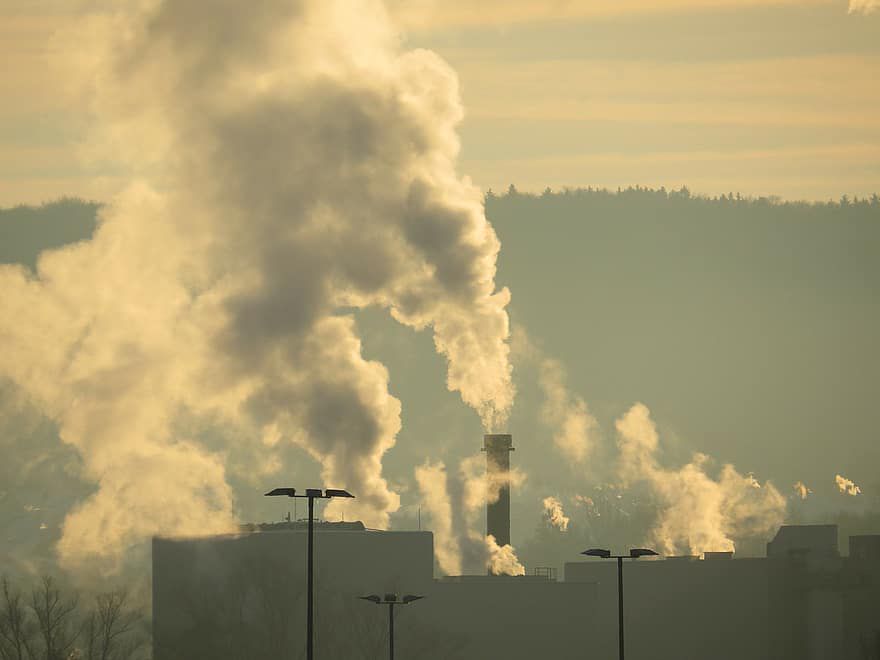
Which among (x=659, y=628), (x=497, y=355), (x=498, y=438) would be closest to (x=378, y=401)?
(x=497, y=355)

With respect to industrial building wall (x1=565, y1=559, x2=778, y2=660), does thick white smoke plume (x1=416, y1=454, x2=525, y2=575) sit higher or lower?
higher

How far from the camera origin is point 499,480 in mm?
114812

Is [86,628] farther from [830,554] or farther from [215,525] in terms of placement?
[830,554]

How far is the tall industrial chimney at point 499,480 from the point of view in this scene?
114125mm

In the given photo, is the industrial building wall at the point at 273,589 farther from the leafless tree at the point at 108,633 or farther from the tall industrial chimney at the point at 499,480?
the tall industrial chimney at the point at 499,480

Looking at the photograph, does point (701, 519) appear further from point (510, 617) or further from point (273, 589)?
point (273, 589)

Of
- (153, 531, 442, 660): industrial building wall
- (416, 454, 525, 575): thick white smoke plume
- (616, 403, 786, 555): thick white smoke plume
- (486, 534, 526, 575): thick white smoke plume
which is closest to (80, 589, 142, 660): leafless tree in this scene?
(153, 531, 442, 660): industrial building wall

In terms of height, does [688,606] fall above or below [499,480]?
below

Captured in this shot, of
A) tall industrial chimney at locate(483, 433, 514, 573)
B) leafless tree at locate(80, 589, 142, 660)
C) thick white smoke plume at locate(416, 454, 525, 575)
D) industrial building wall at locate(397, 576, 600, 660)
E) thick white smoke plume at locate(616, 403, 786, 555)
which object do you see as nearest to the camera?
leafless tree at locate(80, 589, 142, 660)

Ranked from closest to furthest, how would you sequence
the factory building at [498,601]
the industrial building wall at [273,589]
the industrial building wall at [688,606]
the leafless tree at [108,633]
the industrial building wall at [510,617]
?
the leafless tree at [108,633], the industrial building wall at [273,589], the factory building at [498,601], the industrial building wall at [510,617], the industrial building wall at [688,606]

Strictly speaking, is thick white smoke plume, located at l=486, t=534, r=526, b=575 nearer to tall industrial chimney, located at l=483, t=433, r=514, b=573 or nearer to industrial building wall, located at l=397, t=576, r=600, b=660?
tall industrial chimney, located at l=483, t=433, r=514, b=573

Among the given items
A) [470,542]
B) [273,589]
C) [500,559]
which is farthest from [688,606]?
[273,589]

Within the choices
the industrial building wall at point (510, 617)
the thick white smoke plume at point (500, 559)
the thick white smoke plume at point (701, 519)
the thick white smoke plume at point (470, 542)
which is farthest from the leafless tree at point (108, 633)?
the thick white smoke plume at point (701, 519)

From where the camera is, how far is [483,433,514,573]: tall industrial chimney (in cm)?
11412
